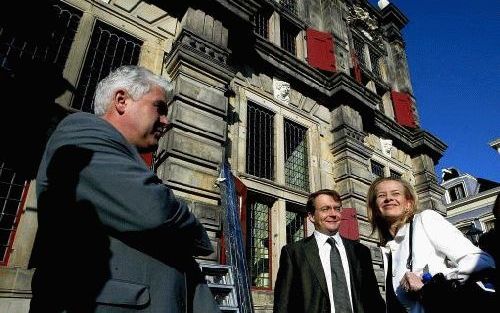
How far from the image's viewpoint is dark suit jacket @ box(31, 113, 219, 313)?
44.5 inches

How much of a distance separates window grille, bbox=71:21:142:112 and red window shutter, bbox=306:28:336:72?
642 centimetres

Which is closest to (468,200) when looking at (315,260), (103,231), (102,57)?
(315,260)

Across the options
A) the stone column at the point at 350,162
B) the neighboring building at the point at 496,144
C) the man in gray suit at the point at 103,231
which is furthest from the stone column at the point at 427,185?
the neighboring building at the point at 496,144

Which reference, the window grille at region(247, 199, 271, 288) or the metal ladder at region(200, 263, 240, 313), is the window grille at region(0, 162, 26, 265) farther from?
the window grille at region(247, 199, 271, 288)

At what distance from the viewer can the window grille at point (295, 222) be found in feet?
26.2

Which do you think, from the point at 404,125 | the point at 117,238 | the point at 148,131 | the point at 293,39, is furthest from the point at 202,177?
the point at 404,125

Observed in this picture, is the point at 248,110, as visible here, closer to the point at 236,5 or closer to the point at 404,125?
the point at 236,5

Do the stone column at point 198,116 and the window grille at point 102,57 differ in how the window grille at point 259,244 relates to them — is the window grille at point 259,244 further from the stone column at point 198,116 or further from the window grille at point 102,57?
the window grille at point 102,57

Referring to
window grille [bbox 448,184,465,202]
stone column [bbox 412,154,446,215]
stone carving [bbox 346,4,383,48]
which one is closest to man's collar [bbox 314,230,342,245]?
stone column [bbox 412,154,446,215]

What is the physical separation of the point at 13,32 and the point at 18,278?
407 centimetres

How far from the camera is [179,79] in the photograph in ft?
20.2

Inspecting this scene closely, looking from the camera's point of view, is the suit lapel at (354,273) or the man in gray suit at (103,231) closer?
the man in gray suit at (103,231)

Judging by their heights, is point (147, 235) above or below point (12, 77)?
below

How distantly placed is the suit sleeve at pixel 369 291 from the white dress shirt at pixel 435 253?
2.86 ft
